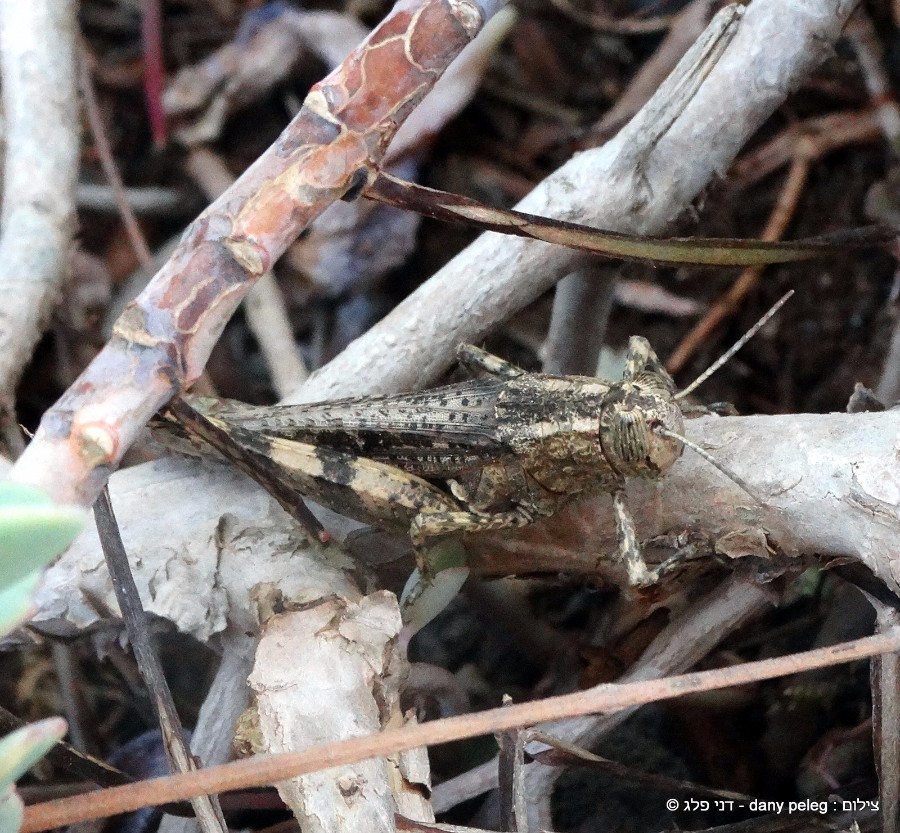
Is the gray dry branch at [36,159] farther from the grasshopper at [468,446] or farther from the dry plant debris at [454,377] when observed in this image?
the grasshopper at [468,446]

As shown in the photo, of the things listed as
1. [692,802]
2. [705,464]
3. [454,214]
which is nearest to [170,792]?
[454,214]

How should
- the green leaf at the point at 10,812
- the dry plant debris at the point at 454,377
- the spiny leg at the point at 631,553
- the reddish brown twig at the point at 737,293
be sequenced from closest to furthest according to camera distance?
the green leaf at the point at 10,812, the dry plant debris at the point at 454,377, the spiny leg at the point at 631,553, the reddish brown twig at the point at 737,293

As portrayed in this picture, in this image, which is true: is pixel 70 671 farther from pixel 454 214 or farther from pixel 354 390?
pixel 454 214

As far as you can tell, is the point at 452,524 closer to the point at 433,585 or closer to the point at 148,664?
the point at 433,585

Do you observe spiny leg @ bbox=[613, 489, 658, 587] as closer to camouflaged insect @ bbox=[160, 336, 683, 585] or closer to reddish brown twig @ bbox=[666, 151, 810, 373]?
camouflaged insect @ bbox=[160, 336, 683, 585]

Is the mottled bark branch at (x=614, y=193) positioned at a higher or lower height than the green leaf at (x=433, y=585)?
higher

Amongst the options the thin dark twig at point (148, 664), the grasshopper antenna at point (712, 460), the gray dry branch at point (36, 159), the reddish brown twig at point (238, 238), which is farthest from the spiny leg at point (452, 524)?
the gray dry branch at point (36, 159)

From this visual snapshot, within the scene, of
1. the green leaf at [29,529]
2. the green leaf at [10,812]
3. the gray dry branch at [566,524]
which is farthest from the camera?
the gray dry branch at [566,524]

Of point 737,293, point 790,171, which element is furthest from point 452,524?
point 790,171
